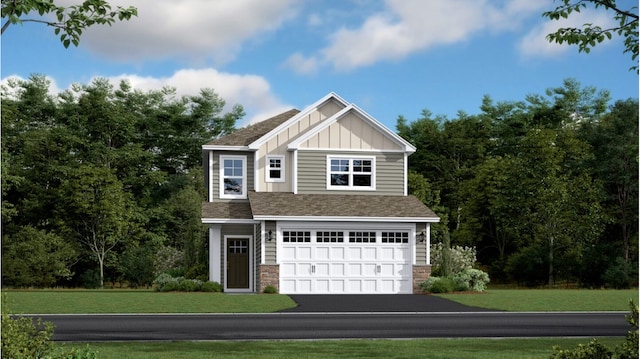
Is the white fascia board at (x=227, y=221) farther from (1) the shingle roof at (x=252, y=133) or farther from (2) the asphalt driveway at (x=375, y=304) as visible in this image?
(2) the asphalt driveway at (x=375, y=304)

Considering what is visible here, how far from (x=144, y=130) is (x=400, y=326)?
43.7 metres

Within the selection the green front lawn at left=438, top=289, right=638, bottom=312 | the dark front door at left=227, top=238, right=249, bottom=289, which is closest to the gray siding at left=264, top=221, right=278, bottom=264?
the dark front door at left=227, top=238, right=249, bottom=289

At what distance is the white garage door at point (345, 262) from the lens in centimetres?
3281

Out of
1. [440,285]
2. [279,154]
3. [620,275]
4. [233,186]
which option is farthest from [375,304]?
[620,275]

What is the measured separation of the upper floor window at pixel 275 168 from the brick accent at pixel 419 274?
707 cm

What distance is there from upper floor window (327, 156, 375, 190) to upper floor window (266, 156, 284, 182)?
2057mm

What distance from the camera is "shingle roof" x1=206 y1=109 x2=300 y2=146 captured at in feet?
120

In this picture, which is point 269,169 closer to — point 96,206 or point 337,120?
point 337,120

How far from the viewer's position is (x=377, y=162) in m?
36.2

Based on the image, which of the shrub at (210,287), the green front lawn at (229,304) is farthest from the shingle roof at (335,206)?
the green front lawn at (229,304)

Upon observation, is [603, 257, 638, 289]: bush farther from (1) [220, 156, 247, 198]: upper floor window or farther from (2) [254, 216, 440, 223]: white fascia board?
(1) [220, 156, 247, 198]: upper floor window

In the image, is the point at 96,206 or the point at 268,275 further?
the point at 96,206

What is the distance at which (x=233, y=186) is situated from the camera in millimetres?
36469

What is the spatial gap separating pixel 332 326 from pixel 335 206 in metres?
15.9
